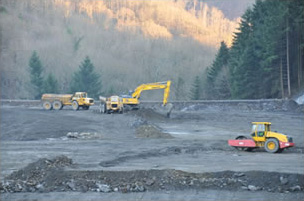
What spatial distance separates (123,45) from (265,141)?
75.3 metres

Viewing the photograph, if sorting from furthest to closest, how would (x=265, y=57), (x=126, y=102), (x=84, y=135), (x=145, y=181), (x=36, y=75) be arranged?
(x=36, y=75) → (x=265, y=57) → (x=126, y=102) → (x=84, y=135) → (x=145, y=181)

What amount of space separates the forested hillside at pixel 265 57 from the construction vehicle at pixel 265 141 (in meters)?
31.8

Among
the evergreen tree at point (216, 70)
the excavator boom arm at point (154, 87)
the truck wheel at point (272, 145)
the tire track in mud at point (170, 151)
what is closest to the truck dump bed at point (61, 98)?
the excavator boom arm at point (154, 87)

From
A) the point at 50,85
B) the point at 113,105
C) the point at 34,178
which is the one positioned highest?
the point at 50,85

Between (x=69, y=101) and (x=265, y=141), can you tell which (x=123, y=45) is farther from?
(x=265, y=141)

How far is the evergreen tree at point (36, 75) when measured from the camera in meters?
78.7

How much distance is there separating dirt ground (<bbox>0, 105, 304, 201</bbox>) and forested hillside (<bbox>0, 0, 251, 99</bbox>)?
43.5 meters

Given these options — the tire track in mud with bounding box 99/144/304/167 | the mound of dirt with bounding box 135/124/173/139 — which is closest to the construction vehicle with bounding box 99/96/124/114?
the mound of dirt with bounding box 135/124/173/139

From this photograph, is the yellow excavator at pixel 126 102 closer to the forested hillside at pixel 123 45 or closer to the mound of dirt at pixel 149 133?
the mound of dirt at pixel 149 133

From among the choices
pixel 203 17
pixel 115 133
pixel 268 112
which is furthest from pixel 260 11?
pixel 115 133

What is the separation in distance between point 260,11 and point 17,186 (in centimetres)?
5686

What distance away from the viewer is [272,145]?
2250 centimetres

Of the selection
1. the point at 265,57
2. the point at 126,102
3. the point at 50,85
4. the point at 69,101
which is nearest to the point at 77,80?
the point at 50,85

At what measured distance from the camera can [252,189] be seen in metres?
15.5
